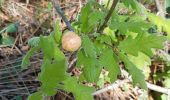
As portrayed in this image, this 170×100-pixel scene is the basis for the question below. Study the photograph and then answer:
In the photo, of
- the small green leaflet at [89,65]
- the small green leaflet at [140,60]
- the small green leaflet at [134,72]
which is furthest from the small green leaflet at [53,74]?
the small green leaflet at [140,60]

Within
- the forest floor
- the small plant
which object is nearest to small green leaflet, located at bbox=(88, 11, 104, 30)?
the small plant

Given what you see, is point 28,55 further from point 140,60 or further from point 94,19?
point 140,60

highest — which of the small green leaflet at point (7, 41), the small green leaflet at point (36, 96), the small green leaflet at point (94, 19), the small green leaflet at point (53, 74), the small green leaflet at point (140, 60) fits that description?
the small green leaflet at point (94, 19)

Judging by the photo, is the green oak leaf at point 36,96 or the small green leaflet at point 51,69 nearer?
the small green leaflet at point 51,69

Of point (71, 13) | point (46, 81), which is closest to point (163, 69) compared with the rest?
point (71, 13)

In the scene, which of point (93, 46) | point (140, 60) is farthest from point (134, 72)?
point (140, 60)

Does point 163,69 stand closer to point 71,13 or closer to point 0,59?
point 71,13

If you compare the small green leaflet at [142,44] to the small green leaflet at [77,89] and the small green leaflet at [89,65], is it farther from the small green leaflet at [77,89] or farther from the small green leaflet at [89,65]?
the small green leaflet at [77,89]
